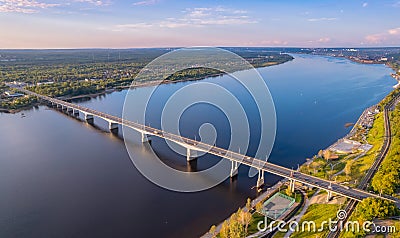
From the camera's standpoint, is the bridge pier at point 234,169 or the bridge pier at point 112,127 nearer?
the bridge pier at point 234,169

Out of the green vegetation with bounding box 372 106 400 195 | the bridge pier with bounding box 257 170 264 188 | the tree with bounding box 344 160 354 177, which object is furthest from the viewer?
the tree with bounding box 344 160 354 177

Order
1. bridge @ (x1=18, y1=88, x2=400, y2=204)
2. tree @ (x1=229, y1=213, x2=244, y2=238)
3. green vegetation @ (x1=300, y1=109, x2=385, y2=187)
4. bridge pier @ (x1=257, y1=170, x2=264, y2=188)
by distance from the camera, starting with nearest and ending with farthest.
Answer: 1. tree @ (x1=229, y1=213, x2=244, y2=238)
2. bridge @ (x1=18, y1=88, x2=400, y2=204)
3. bridge pier @ (x1=257, y1=170, x2=264, y2=188)
4. green vegetation @ (x1=300, y1=109, x2=385, y2=187)

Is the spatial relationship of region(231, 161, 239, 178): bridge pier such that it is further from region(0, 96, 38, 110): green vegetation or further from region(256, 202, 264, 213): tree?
region(0, 96, 38, 110): green vegetation

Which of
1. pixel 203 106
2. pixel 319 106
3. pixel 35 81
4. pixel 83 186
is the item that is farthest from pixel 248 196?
pixel 35 81

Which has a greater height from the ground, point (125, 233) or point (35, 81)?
point (35, 81)

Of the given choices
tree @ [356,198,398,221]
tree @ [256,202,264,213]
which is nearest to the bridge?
tree @ [356,198,398,221]

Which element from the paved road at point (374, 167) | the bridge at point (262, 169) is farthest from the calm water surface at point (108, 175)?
the paved road at point (374, 167)

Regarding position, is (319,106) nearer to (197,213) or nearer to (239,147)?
(239,147)

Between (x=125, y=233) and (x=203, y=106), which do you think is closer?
(x=125, y=233)

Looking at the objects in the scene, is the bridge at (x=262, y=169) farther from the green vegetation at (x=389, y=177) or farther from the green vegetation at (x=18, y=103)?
the green vegetation at (x=18, y=103)
